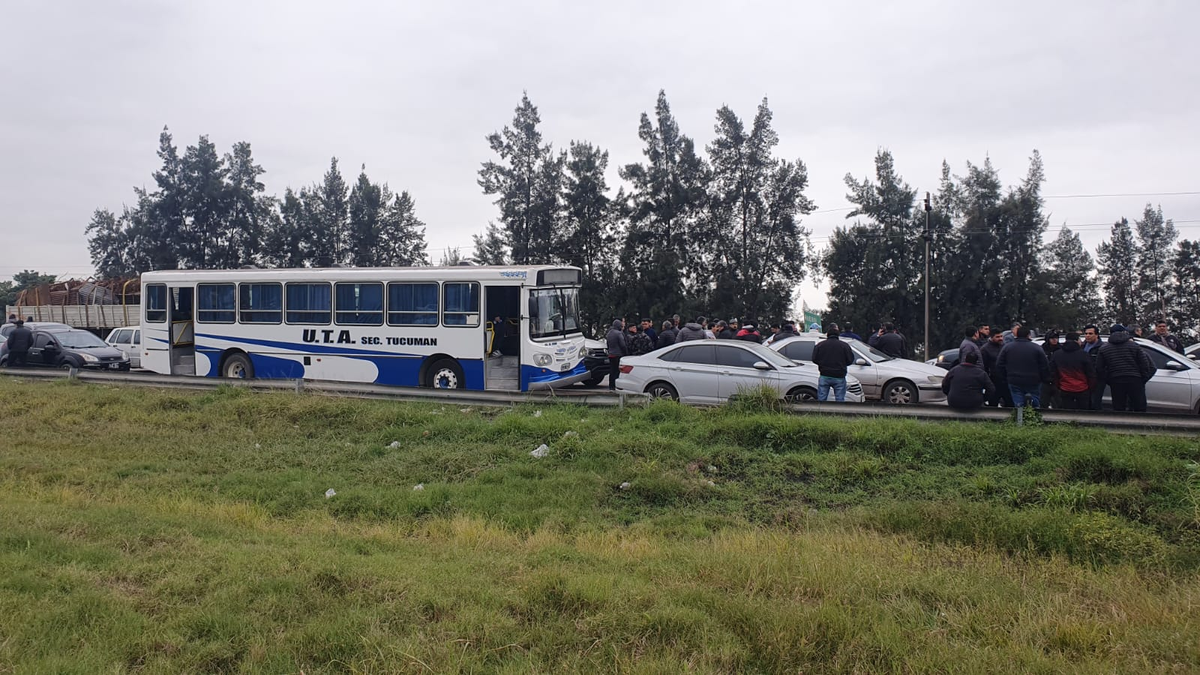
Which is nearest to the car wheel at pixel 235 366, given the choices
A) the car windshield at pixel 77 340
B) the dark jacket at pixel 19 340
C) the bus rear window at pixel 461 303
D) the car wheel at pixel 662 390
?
the bus rear window at pixel 461 303

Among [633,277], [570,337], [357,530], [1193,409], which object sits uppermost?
[633,277]

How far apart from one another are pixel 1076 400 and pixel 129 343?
28.4 metres

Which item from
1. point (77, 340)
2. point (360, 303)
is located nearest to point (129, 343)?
point (77, 340)

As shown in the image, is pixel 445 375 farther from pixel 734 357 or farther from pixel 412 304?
pixel 734 357

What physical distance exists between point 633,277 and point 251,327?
85.4 feet

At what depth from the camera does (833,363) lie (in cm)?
1355

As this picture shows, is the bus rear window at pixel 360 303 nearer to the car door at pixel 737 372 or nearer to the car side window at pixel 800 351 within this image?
the car door at pixel 737 372

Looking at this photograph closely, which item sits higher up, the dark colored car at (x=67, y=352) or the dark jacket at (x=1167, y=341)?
the dark jacket at (x=1167, y=341)

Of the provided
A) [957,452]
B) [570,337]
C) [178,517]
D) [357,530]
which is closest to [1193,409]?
[957,452]

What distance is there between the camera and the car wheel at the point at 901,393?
15266mm

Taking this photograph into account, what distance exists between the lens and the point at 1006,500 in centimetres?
930

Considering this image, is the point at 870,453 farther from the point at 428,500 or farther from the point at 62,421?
the point at 62,421

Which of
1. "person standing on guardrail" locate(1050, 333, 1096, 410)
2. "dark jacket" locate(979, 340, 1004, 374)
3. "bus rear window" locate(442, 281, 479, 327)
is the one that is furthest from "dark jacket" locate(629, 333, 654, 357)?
"person standing on guardrail" locate(1050, 333, 1096, 410)

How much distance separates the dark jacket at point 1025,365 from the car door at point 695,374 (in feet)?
15.2
